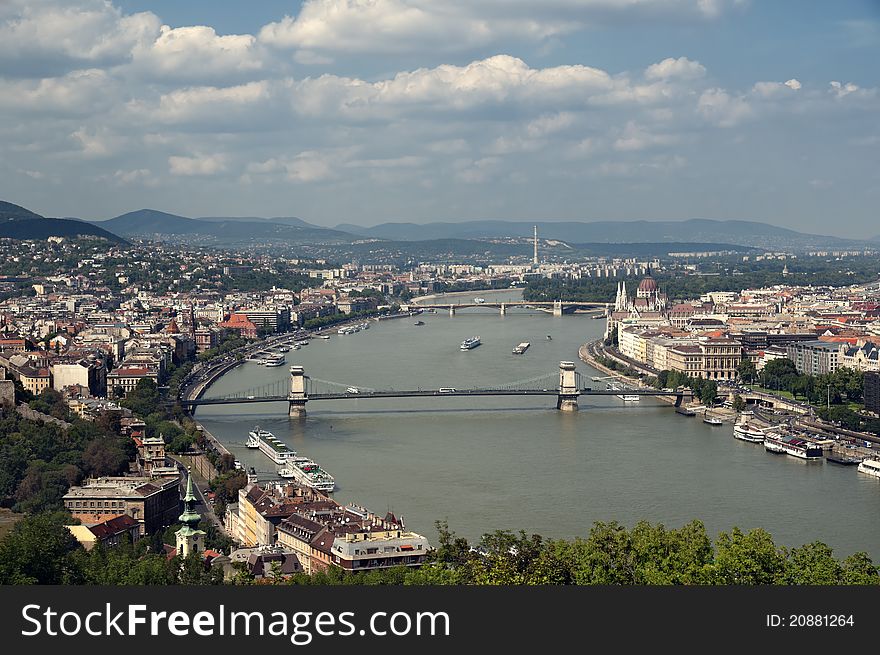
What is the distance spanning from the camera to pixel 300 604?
10.6 feet

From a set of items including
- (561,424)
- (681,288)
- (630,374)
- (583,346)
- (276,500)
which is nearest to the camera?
(276,500)

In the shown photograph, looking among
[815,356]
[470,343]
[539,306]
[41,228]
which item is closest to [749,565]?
[815,356]

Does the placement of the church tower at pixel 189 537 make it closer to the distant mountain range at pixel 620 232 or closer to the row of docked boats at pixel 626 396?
the row of docked boats at pixel 626 396

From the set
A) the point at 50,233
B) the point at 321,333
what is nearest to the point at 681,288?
the point at 321,333

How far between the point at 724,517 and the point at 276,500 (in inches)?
110

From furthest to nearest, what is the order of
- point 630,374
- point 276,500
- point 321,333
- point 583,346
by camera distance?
point 321,333 → point 583,346 → point 630,374 → point 276,500

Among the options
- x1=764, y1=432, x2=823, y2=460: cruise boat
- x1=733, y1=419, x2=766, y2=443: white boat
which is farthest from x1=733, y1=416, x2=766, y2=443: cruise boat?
x1=764, y1=432, x2=823, y2=460: cruise boat

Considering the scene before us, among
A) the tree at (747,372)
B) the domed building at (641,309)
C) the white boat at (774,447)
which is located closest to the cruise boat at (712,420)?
the white boat at (774,447)

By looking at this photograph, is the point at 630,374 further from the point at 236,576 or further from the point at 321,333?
the point at 236,576

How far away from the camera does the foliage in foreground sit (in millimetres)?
5934

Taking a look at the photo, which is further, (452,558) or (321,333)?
(321,333)

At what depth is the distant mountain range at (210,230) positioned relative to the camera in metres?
94.6

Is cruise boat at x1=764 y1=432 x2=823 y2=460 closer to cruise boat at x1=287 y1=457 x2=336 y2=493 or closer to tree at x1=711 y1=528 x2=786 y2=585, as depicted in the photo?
cruise boat at x1=287 y1=457 x2=336 y2=493

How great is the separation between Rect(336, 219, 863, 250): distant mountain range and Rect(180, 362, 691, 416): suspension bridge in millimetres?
92852
